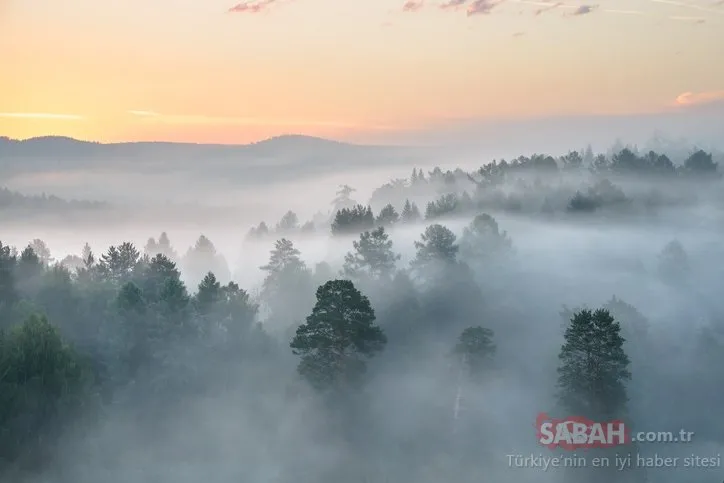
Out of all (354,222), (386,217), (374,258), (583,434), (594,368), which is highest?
(386,217)

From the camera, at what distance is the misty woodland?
54094 millimetres

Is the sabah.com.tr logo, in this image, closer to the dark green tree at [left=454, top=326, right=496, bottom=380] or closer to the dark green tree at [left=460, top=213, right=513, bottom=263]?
the dark green tree at [left=454, top=326, right=496, bottom=380]

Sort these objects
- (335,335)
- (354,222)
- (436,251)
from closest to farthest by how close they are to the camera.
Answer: (335,335) → (436,251) → (354,222)

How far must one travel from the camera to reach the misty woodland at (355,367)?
5409 centimetres

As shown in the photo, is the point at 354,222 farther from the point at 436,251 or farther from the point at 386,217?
the point at 436,251

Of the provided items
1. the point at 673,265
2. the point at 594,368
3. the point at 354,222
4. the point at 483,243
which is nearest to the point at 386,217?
the point at 354,222

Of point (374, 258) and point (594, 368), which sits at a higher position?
point (374, 258)

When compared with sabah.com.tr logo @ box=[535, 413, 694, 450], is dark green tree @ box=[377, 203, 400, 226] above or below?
above

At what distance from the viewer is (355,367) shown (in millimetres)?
60281

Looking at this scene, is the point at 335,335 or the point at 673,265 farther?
the point at 673,265

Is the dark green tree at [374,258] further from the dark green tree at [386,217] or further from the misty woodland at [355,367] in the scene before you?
the dark green tree at [386,217]

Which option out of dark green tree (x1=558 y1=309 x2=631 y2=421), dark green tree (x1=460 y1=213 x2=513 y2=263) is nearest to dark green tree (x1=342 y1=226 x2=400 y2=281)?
dark green tree (x1=460 y1=213 x2=513 y2=263)

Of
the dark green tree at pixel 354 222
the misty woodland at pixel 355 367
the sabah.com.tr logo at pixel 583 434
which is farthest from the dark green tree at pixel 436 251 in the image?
the sabah.com.tr logo at pixel 583 434

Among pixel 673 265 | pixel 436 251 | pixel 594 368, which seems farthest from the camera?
pixel 673 265
